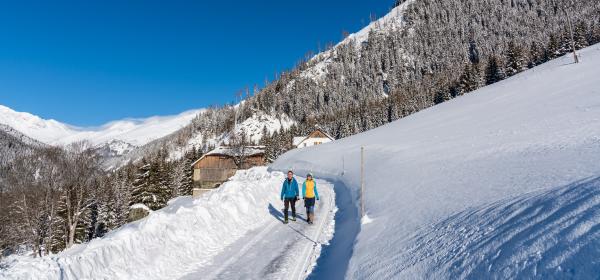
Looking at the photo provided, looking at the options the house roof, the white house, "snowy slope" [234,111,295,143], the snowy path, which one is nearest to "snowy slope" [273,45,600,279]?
the snowy path

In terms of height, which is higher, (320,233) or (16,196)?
(16,196)

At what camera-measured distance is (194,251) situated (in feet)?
34.6

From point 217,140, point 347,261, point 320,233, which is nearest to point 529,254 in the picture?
point 347,261

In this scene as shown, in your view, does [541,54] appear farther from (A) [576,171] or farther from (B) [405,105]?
(A) [576,171]

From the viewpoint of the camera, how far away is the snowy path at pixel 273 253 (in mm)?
8922

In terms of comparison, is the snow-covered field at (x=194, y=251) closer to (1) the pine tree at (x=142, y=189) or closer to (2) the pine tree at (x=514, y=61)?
(1) the pine tree at (x=142, y=189)

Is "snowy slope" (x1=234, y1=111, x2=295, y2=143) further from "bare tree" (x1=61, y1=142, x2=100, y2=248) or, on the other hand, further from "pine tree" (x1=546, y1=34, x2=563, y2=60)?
"bare tree" (x1=61, y1=142, x2=100, y2=248)

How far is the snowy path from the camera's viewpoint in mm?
8922

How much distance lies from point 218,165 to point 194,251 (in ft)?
194

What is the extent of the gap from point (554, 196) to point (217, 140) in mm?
175214

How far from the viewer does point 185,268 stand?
Answer: 9.41 meters

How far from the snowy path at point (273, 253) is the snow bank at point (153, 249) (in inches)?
19.9

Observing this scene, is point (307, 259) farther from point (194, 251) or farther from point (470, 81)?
point (470, 81)

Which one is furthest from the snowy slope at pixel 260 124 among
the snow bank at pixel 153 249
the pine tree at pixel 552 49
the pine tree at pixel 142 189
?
the snow bank at pixel 153 249
